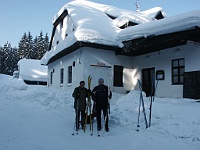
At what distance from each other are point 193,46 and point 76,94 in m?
7.95

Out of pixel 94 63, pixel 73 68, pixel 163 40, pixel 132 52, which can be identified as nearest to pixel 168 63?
pixel 163 40

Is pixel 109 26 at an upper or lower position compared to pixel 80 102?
upper

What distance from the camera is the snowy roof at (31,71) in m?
38.4

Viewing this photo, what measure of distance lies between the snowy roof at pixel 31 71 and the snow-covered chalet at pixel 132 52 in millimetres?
21055

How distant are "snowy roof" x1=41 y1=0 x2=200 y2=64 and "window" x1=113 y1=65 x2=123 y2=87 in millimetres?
2074

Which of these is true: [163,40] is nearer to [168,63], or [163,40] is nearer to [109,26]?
[168,63]

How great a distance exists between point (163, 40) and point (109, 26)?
5.63 meters

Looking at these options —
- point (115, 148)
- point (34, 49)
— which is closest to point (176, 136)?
point (115, 148)

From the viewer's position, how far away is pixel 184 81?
12492 millimetres

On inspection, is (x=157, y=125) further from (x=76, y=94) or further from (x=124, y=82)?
(x=124, y=82)

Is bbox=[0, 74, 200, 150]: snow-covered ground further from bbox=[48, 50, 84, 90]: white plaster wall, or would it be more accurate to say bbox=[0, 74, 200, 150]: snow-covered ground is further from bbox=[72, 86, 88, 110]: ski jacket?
bbox=[48, 50, 84, 90]: white plaster wall

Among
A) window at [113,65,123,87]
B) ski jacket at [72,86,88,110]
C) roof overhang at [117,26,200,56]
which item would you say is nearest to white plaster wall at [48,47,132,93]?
window at [113,65,123,87]

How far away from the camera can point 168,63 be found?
1388cm

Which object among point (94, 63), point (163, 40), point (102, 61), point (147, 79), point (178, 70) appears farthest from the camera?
point (147, 79)
